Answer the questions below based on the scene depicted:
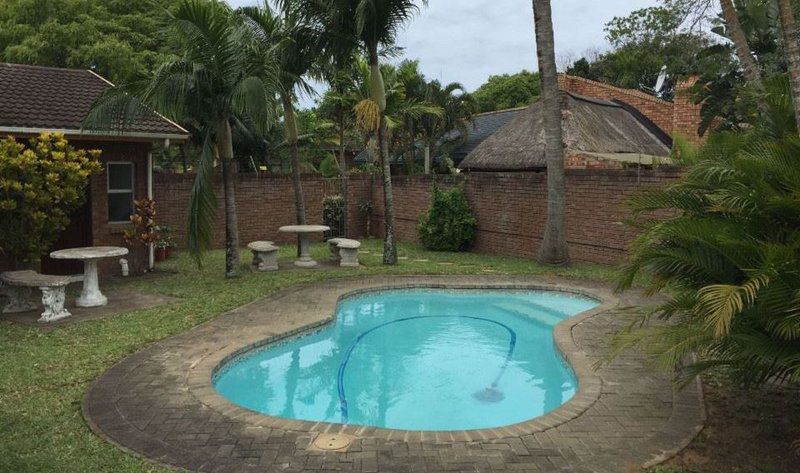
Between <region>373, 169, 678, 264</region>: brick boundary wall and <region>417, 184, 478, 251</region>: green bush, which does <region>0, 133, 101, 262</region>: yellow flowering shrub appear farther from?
<region>373, 169, 678, 264</region>: brick boundary wall

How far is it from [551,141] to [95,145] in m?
9.55

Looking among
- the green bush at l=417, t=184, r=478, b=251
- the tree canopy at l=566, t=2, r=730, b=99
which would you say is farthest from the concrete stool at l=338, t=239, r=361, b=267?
the tree canopy at l=566, t=2, r=730, b=99

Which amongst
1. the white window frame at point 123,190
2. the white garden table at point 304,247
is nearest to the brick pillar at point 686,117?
the white garden table at point 304,247

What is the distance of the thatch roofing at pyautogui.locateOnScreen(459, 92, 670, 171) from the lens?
18188 mm

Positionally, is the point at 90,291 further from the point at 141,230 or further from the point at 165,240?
the point at 165,240

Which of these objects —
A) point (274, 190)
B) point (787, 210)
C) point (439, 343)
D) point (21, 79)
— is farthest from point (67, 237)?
point (787, 210)

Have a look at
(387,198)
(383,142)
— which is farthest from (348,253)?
(383,142)

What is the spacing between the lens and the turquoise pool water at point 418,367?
21.8 ft

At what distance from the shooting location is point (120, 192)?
1271cm

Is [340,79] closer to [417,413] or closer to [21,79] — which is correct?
[21,79]

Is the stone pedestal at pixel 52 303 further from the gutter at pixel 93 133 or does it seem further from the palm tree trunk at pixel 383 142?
the palm tree trunk at pixel 383 142

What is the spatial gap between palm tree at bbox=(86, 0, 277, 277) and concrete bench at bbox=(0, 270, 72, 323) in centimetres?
228

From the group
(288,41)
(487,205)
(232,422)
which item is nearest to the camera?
(232,422)

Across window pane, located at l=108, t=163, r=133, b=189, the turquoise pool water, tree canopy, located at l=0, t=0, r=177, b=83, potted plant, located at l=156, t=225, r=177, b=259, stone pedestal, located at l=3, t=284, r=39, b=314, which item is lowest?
the turquoise pool water
